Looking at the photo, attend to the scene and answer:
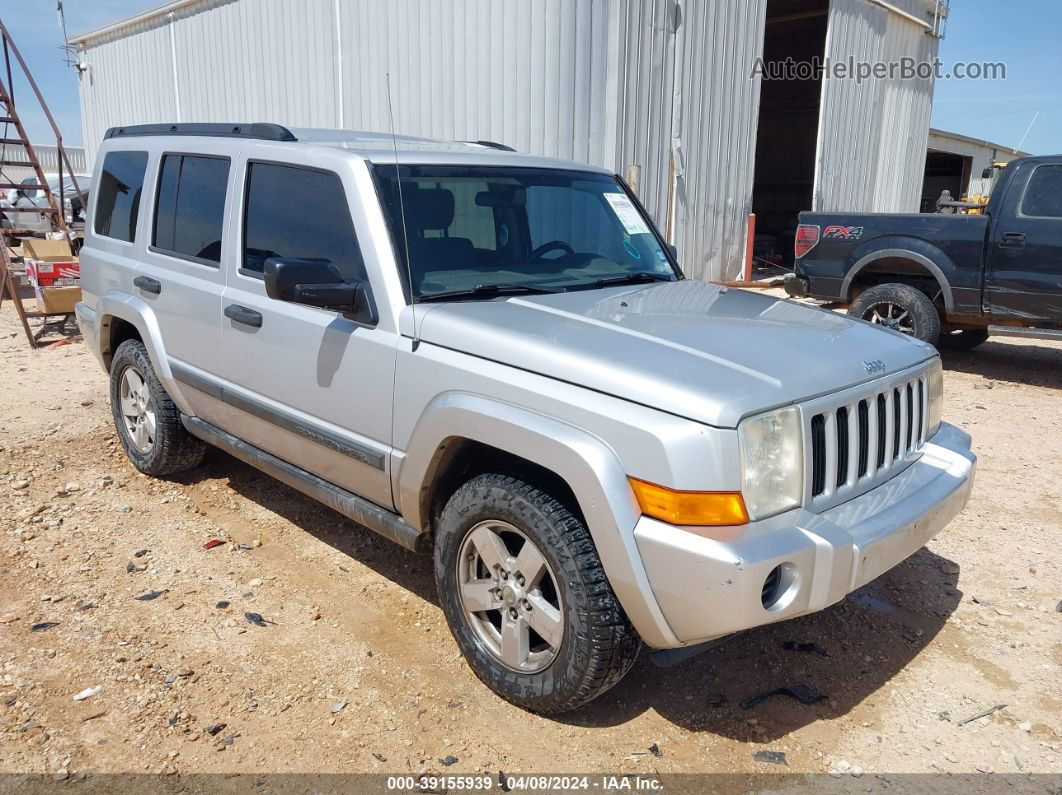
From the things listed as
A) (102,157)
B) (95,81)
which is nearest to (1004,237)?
(102,157)

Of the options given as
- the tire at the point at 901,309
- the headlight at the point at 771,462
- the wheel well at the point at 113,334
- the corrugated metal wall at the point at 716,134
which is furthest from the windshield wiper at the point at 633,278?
the corrugated metal wall at the point at 716,134

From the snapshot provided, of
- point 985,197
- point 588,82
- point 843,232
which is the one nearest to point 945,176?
point 985,197

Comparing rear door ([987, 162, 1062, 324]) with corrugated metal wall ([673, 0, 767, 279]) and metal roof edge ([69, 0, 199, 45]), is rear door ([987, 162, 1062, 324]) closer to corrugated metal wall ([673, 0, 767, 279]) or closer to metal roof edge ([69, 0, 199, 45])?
corrugated metal wall ([673, 0, 767, 279])

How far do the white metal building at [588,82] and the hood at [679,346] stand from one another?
7565mm

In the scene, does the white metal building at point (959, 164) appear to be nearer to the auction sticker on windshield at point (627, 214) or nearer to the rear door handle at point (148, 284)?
the auction sticker on windshield at point (627, 214)

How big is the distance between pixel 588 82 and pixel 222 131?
681 centimetres

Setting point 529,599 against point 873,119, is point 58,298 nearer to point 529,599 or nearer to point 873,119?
point 529,599

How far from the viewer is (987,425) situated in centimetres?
642

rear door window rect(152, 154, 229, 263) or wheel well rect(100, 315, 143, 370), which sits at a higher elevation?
rear door window rect(152, 154, 229, 263)

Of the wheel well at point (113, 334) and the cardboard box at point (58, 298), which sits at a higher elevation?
the wheel well at point (113, 334)

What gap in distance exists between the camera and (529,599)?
9.19 feet

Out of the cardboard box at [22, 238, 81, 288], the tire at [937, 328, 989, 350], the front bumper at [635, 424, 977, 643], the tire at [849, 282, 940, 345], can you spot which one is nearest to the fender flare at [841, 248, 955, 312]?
the tire at [849, 282, 940, 345]

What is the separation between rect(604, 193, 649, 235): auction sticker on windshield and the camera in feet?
13.3

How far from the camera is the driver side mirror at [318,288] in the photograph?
3.00 meters
